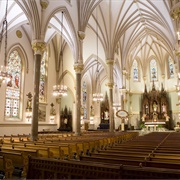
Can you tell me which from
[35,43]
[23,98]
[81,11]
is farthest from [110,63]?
[35,43]

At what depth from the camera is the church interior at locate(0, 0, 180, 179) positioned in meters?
8.89

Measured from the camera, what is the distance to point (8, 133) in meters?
19.0

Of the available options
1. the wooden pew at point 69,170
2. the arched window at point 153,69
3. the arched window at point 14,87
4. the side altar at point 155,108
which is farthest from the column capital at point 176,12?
the arched window at point 153,69

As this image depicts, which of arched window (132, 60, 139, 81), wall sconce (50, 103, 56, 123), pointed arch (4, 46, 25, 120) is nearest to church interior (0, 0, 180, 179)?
wall sconce (50, 103, 56, 123)

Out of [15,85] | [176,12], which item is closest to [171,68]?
[176,12]

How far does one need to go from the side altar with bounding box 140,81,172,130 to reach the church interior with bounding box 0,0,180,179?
0.57 feet

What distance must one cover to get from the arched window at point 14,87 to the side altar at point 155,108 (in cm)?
2224

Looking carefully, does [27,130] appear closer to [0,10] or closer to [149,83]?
[0,10]

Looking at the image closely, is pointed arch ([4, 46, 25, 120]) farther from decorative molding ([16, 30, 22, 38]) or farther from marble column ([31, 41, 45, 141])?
marble column ([31, 41, 45, 141])

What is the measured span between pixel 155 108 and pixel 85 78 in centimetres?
1373

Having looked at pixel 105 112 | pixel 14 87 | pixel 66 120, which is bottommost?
pixel 66 120

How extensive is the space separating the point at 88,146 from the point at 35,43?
26.4 ft

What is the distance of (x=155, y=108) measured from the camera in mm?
36031

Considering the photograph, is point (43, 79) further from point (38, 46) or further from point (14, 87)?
point (38, 46)
